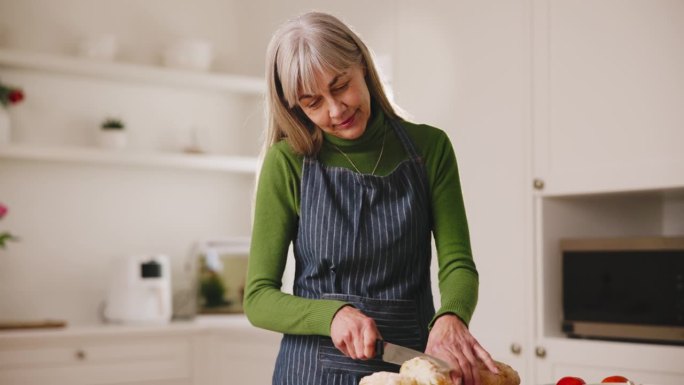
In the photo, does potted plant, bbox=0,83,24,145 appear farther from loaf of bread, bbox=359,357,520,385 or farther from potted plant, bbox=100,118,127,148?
loaf of bread, bbox=359,357,520,385

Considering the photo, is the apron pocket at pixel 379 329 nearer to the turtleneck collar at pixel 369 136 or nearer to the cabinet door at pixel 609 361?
the turtleneck collar at pixel 369 136

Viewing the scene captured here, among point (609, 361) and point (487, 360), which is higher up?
point (487, 360)

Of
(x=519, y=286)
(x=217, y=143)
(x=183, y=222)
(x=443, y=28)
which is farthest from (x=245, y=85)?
(x=519, y=286)

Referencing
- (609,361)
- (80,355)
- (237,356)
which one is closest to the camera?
(609,361)

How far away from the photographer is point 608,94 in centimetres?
274

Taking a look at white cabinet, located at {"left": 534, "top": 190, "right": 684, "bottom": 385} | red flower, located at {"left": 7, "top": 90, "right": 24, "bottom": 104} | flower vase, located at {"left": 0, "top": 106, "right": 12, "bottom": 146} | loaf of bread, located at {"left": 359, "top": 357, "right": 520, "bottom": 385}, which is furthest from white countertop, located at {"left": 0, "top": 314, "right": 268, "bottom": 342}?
loaf of bread, located at {"left": 359, "top": 357, "right": 520, "bottom": 385}

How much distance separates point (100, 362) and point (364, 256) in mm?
2297

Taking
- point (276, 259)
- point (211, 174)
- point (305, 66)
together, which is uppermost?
point (305, 66)

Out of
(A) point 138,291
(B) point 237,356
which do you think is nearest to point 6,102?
(A) point 138,291

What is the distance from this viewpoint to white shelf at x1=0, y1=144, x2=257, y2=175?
149 inches

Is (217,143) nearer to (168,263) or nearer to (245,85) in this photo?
(245,85)

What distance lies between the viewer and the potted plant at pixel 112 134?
402 cm

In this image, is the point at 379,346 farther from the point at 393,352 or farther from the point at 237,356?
the point at 237,356

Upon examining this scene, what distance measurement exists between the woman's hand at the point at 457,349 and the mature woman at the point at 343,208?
0.25 feet
